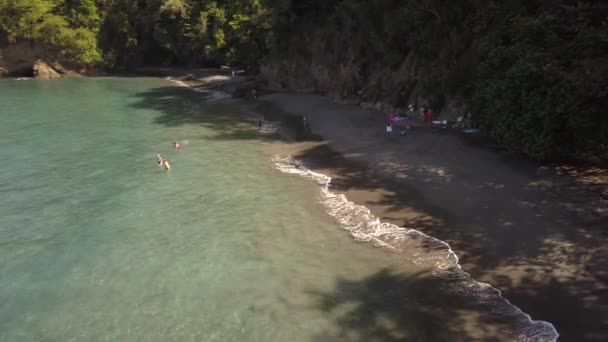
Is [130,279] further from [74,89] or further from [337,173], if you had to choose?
[74,89]

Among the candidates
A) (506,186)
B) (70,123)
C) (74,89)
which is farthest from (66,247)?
(74,89)

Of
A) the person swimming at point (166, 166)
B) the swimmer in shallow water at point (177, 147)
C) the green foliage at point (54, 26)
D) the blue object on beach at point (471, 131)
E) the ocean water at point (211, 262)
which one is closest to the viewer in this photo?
the ocean water at point (211, 262)

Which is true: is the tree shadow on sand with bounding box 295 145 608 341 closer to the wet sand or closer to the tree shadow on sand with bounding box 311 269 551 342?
the wet sand

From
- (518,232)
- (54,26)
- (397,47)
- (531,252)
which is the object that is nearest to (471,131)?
(518,232)

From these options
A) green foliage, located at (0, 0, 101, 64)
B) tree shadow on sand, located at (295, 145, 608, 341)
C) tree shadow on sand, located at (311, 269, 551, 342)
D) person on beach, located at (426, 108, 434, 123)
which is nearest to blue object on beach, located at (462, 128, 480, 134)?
person on beach, located at (426, 108, 434, 123)

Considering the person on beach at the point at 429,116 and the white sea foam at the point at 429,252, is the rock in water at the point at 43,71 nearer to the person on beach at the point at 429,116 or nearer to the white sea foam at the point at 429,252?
the person on beach at the point at 429,116

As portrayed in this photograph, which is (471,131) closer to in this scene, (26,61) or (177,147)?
(177,147)

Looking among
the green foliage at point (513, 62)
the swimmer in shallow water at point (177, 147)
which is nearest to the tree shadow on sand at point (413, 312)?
the green foliage at point (513, 62)
